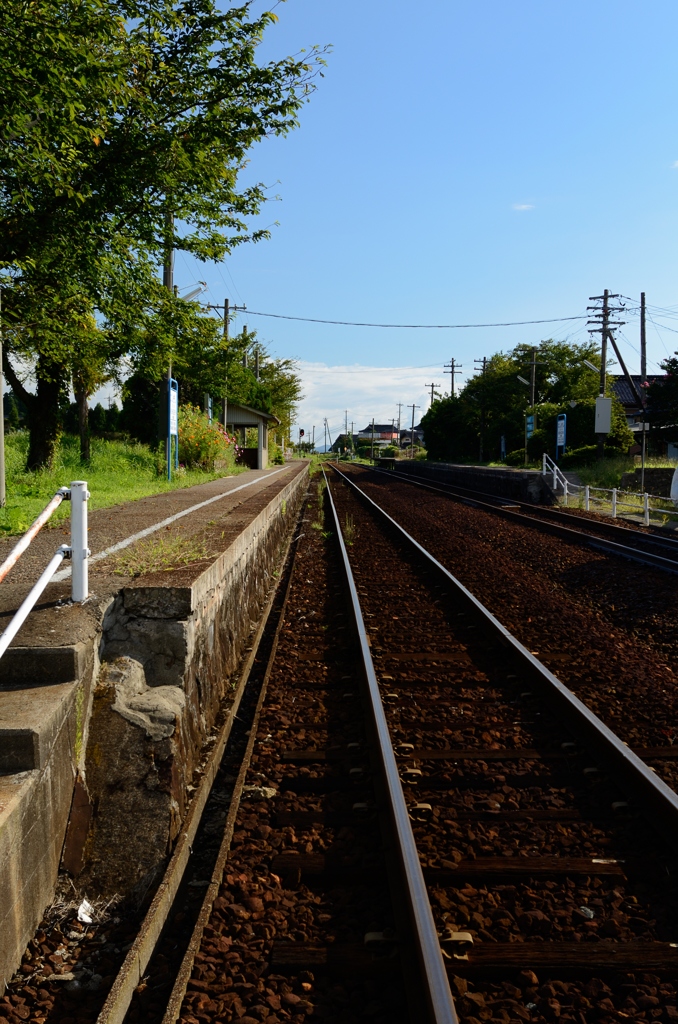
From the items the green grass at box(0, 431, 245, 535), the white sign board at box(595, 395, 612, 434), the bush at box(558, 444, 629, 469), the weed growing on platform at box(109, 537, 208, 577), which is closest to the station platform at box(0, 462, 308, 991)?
the weed growing on platform at box(109, 537, 208, 577)

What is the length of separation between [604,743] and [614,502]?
58.2ft

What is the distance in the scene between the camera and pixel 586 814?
154 inches

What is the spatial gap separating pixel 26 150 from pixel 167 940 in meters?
9.94

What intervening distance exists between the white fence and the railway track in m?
14.8

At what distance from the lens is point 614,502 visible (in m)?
21.2

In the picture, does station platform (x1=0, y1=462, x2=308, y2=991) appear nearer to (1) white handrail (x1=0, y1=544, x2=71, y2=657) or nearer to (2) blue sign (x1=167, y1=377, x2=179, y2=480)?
(1) white handrail (x1=0, y1=544, x2=71, y2=657)

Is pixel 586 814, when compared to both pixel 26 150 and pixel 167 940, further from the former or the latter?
pixel 26 150

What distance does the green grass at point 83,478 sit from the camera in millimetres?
10338

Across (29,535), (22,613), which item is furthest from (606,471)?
(22,613)

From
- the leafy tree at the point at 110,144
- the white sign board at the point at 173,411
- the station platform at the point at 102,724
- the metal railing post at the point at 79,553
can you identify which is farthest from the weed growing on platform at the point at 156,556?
the white sign board at the point at 173,411

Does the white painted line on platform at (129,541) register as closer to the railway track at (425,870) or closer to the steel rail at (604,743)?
the railway track at (425,870)

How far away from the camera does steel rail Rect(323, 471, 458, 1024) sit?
2.40 meters

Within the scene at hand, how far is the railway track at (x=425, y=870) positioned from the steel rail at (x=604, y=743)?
15 millimetres

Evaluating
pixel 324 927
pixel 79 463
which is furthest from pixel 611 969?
pixel 79 463
